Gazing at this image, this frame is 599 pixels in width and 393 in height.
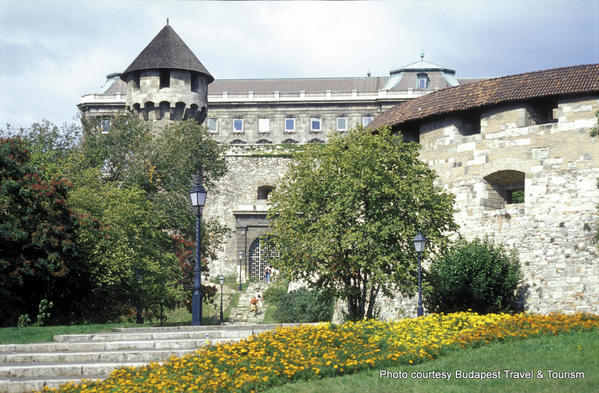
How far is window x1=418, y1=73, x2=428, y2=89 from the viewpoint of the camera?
7181 centimetres

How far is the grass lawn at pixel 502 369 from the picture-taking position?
10578 mm

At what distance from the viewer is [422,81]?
72.2 m

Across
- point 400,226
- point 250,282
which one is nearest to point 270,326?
point 400,226

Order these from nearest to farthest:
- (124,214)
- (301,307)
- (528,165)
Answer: (528,165), (124,214), (301,307)

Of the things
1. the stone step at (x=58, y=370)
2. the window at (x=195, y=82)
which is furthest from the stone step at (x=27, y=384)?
the window at (x=195, y=82)

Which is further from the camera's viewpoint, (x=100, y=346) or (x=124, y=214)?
(x=124, y=214)

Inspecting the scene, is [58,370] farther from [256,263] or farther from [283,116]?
[283,116]

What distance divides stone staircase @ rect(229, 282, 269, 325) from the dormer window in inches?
1367

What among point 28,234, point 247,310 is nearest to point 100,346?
point 28,234

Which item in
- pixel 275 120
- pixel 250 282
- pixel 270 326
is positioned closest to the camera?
pixel 270 326

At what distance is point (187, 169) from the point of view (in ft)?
133

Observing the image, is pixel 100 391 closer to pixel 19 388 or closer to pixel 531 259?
pixel 19 388

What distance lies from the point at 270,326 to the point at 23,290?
32.0 feet

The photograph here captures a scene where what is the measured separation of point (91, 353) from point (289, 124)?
197 feet
